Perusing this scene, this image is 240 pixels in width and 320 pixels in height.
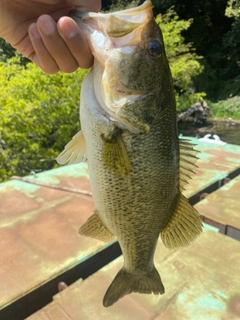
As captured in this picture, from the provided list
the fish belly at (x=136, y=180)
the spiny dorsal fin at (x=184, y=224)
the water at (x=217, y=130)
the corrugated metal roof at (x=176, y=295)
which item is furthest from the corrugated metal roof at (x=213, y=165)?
the water at (x=217, y=130)

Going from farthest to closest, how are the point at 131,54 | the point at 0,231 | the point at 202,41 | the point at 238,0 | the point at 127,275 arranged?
the point at 202,41 → the point at 238,0 → the point at 0,231 → the point at 127,275 → the point at 131,54

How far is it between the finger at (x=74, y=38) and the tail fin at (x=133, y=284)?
1.12 m

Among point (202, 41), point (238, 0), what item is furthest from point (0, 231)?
point (202, 41)

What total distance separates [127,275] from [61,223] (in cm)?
191

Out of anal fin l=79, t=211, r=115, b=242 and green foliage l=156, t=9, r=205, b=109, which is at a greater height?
green foliage l=156, t=9, r=205, b=109

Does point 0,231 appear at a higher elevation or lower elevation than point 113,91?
lower

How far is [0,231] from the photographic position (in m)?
3.44

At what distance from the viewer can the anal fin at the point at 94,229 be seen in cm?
171

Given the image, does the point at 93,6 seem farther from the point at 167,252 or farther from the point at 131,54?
the point at 167,252

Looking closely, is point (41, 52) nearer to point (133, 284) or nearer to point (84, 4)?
point (84, 4)


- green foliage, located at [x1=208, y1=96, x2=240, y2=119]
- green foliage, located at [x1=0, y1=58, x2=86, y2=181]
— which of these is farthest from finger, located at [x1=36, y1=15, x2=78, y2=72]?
green foliage, located at [x1=208, y1=96, x2=240, y2=119]

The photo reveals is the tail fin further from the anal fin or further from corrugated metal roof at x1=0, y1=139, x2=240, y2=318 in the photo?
corrugated metal roof at x1=0, y1=139, x2=240, y2=318

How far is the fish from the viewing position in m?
1.40

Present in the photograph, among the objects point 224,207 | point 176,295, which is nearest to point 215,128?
point 224,207
